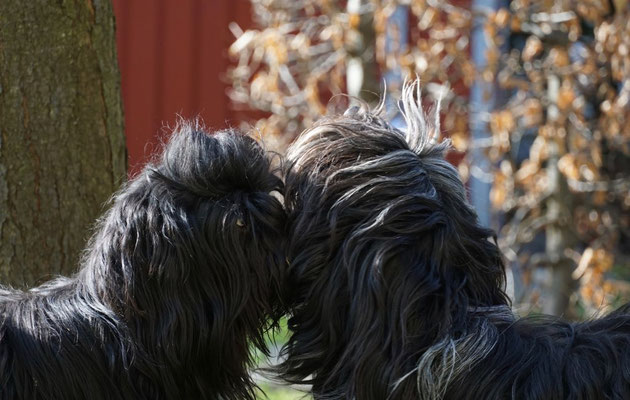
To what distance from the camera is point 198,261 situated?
6.98ft

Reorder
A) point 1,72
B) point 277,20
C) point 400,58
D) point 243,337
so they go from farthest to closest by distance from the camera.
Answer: point 277,20, point 400,58, point 1,72, point 243,337

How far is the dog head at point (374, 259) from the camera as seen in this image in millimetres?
2055

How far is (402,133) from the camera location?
234 centimetres

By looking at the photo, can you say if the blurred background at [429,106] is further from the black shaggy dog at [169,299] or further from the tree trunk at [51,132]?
the black shaggy dog at [169,299]

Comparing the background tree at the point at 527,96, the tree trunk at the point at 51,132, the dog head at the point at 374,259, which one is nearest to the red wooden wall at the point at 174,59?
the background tree at the point at 527,96

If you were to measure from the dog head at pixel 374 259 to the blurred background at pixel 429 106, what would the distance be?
3.81 ft

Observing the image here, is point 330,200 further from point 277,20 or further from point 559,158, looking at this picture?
point 277,20

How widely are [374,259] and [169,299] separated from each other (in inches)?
18.4

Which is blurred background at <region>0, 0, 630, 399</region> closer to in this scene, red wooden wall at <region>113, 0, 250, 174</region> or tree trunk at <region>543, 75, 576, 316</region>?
tree trunk at <region>543, 75, 576, 316</region>

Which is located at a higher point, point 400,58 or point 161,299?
point 161,299

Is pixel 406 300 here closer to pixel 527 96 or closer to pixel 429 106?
pixel 429 106

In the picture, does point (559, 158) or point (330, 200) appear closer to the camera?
point (330, 200)

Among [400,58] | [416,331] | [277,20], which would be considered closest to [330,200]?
[416,331]

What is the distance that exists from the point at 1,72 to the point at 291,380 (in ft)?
4.92
